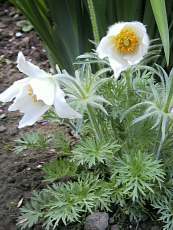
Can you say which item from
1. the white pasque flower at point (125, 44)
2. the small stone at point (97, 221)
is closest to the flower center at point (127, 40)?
the white pasque flower at point (125, 44)

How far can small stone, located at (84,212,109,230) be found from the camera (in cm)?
186

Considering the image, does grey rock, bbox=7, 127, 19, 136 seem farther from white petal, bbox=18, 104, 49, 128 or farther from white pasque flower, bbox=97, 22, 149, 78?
white pasque flower, bbox=97, 22, 149, 78

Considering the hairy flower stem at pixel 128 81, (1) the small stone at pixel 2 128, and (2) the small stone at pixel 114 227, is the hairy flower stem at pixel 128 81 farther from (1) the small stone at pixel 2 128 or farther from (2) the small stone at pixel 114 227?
(1) the small stone at pixel 2 128

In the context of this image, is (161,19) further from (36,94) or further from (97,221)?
(97,221)

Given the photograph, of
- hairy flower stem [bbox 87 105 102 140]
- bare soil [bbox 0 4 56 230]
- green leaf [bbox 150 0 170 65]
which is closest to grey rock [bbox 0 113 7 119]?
bare soil [bbox 0 4 56 230]

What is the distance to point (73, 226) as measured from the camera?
1.90 meters

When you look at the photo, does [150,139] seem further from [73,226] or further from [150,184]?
[73,226]

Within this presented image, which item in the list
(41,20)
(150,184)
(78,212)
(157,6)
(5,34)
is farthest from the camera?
(5,34)


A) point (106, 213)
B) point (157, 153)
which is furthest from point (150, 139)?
point (106, 213)

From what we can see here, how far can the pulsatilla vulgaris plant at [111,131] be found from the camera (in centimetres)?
164

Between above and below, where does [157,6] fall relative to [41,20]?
above

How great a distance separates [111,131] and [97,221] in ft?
0.98

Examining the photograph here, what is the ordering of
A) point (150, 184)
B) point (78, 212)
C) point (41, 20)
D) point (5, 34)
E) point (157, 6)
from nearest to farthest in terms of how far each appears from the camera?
1. point (157, 6)
2. point (150, 184)
3. point (78, 212)
4. point (41, 20)
5. point (5, 34)

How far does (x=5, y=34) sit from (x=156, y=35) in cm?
109
